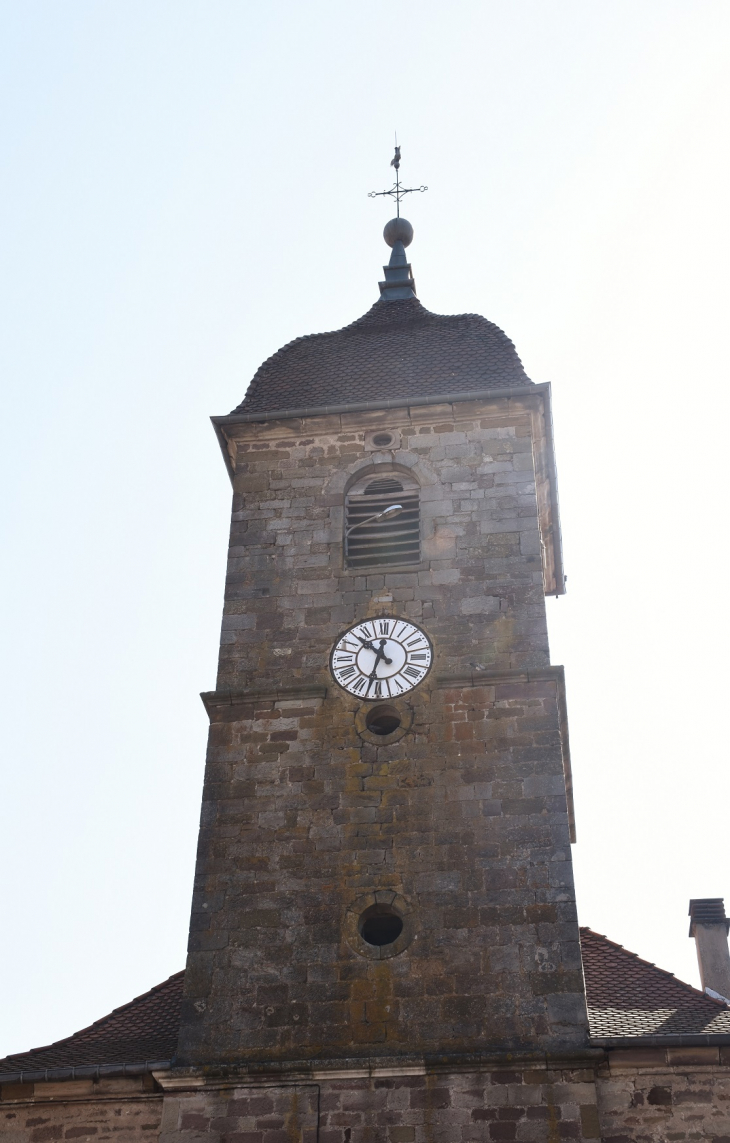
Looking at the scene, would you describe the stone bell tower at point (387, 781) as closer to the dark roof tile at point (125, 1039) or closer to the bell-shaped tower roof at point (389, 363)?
the bell-shaped tower roof at point (389, 363)

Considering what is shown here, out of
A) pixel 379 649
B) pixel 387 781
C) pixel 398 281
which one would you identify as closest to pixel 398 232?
pixel 398 281

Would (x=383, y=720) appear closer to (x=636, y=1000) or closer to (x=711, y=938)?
(x=636, y=1000)

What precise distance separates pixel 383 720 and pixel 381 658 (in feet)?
2.07

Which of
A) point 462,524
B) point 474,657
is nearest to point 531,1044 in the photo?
point 474,657

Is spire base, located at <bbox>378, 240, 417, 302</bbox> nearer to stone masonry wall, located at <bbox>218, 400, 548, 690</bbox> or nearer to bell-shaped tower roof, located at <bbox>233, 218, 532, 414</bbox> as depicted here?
bell-shaped tower roof, located at <bbox>233, 218, 532, 414</bbox>

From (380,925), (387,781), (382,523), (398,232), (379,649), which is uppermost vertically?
(398,232)

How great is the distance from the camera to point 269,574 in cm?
1467

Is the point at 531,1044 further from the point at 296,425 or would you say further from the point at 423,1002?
the point at 296,425

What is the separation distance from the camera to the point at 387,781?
1270 centimetres

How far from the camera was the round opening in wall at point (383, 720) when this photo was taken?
1323cm

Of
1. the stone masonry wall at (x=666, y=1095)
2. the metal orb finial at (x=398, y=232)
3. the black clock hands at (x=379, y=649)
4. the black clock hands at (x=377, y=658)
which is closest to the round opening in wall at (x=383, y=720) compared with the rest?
the black clock hands at (x=377, y=658)

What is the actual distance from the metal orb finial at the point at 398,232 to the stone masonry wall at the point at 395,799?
5.77m

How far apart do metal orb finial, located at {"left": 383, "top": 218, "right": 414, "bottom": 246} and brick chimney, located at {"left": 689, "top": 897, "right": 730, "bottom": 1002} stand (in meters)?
10.5

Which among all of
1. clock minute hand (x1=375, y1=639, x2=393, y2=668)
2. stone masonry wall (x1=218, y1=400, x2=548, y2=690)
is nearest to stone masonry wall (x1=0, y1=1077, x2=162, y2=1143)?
stone masonry wall (x1=218, y1=400, x2=548, y2=690)
